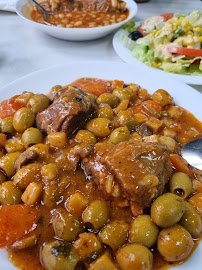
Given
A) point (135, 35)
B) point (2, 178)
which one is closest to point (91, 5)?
point (135, 35)

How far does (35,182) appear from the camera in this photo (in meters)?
2.51

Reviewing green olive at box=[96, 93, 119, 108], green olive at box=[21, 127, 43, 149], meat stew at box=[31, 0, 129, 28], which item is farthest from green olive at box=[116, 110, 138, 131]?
meat stew at box=[31, 0, 129, 28]

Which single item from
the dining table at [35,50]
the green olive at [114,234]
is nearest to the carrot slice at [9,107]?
the dining table at [35,50]

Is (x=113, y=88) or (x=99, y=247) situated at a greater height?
(x=113, y=88)

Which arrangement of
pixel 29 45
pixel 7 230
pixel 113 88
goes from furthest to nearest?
pixel 29 45 < pixel 113 88 < pixel 7 230

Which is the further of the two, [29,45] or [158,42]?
[29,45]

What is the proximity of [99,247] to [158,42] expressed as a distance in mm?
3292

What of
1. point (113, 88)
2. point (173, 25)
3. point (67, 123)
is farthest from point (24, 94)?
point (173, 25)

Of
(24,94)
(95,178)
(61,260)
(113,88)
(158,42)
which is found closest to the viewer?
(61,260)

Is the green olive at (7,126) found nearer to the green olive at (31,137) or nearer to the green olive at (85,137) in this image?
the green olive at (31,137)

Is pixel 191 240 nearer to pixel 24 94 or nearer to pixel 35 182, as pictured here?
pixel 35 182

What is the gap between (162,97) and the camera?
3.42 meters

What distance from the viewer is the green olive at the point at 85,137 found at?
2859mm

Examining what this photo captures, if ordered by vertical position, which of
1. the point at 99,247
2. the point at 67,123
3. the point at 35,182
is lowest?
the point at 99,247
